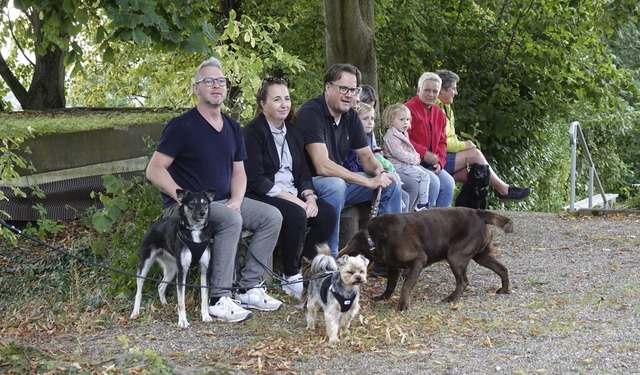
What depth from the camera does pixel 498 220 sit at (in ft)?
24.5

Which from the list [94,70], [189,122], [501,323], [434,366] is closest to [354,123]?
[189,122]

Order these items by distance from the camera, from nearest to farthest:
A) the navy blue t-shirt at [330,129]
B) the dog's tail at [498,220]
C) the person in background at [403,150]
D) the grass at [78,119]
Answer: the dog's tail at [498,220]
the navy blue t-shirt at [330,129]
the person in background at [403,150]
the grass at [78,119]

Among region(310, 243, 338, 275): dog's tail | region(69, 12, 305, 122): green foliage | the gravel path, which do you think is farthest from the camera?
region(69, 12, 305, 122): green foliage

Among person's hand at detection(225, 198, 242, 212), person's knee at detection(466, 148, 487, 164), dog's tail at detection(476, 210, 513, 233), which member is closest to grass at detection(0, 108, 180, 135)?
person's hand at detection(225, 198, 242, 212)

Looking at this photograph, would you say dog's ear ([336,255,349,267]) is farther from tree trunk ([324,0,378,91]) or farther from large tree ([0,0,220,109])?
tree trunk ([324,0,378,91])

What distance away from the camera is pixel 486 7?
16109 millimetres

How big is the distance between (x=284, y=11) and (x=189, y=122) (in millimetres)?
10164

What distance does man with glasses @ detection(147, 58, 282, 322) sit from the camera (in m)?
6.88

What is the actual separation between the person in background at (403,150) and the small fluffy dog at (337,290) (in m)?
2.71

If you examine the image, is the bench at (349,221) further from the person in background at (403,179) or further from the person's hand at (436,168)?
the person's hand at (436,168)

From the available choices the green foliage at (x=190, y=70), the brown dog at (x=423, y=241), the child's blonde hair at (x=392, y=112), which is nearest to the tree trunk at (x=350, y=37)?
the green foliage at (x=190, y=70)

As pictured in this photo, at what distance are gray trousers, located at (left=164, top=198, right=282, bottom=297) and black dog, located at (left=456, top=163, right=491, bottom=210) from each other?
12.3 feet

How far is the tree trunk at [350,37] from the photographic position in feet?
39.1

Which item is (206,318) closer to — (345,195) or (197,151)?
(197,151)
